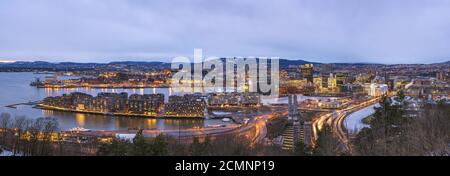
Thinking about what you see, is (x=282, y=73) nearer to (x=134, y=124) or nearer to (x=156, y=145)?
(x=134, y=124)

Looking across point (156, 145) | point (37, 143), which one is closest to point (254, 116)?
point (37, 143)

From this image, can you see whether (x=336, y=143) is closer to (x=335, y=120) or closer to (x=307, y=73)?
(x=335, y=120)

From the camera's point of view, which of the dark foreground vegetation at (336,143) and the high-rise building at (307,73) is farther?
the high-rise building at (307,73)

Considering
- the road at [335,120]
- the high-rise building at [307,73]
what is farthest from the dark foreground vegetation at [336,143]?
the high-rise building at [307,73]

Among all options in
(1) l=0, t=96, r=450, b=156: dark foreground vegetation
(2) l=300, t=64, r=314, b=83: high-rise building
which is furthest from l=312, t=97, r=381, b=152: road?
(2) l=300, t=64, r=314, b=83: high-rise building

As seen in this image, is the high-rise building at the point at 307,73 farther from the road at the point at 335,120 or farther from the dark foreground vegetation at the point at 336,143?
the dark foreground vegetation at the point at 336,143

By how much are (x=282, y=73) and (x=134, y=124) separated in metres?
17.0

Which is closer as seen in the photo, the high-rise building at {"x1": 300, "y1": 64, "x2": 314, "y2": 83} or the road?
the road

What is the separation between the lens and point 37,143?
→ 513cm

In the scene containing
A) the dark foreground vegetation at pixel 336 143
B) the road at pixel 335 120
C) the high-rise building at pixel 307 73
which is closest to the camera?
the dark foreground vegetation at pixel 336 143

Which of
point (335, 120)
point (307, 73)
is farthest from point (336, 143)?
point (307, 73)

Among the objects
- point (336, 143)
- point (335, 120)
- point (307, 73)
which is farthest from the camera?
point (307, 73)

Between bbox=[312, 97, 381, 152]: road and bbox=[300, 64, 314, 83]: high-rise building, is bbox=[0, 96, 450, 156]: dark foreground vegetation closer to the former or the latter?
bbox=[312, 97, 381, 152]: road

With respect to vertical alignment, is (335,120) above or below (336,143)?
below
